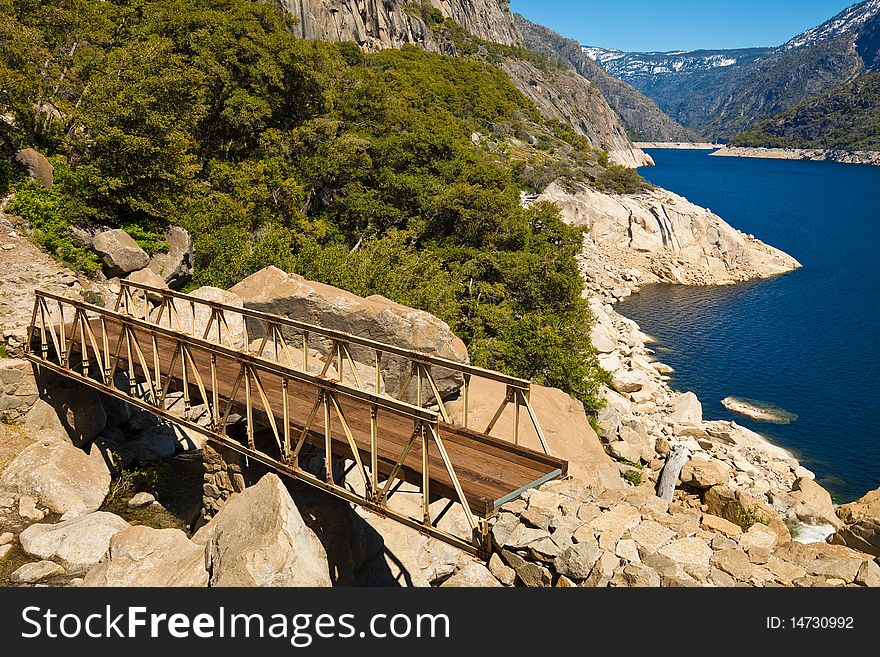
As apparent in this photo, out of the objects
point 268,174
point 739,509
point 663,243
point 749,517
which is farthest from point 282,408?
point 663,243

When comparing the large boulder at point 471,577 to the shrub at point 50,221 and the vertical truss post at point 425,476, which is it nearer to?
the vertical truss post at point 425,476

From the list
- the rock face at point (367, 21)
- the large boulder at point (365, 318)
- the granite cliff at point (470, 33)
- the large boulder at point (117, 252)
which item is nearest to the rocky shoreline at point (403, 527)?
the large boulder at point (365, 318)

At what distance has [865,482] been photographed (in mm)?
31125

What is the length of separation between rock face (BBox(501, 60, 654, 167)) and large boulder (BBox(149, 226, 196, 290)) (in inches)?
4889

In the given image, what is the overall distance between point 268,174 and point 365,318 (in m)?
20.4

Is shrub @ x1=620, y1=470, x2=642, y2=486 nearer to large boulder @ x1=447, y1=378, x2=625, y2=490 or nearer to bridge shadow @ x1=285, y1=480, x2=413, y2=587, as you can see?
large boulder @ x1=447, y1=378, x2=625, y2=490

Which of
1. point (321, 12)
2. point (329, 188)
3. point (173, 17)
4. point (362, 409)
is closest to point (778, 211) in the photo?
point (321, 12)

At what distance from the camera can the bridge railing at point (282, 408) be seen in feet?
35.3

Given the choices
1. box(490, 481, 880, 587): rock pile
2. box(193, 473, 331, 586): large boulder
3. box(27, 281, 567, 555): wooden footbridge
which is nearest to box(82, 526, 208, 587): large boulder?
box(193, 473, 331, 586): large boulder

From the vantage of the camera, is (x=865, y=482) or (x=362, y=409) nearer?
(x=362, y=409)

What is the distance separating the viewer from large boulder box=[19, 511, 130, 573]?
13031 millimetres

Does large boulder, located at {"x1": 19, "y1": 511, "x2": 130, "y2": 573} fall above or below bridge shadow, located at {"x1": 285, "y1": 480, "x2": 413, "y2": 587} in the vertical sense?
below
